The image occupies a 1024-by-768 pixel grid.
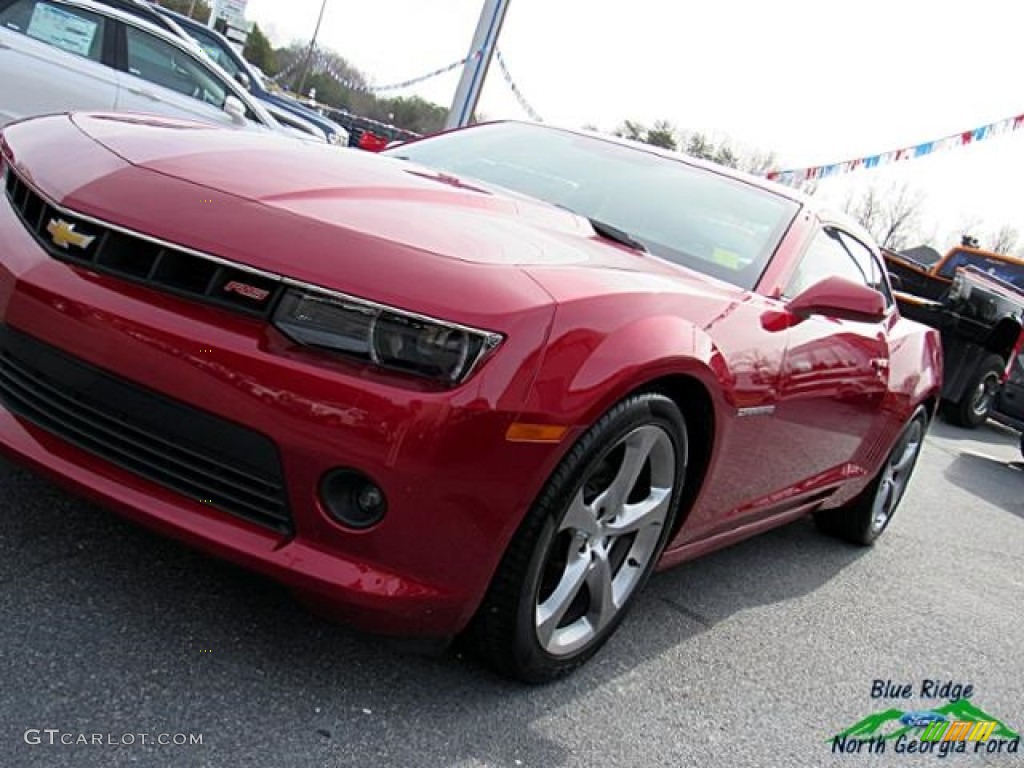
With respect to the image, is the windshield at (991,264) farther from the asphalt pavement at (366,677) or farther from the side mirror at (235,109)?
the asphalt pavement at (366,677)

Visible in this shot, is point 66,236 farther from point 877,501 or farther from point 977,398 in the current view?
point 977,398

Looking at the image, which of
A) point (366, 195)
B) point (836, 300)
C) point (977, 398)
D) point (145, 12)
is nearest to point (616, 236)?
point (836, 300)

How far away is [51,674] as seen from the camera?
1900 mm

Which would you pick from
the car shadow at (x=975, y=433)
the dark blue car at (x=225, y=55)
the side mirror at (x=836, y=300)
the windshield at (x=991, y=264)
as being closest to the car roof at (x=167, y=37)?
the dark blue car at (x=225, y=55)

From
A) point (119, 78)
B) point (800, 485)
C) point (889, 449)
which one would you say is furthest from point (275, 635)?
point (119, 78)

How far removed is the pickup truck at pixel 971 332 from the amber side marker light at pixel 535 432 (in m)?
8.26

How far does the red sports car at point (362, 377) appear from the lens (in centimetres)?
189

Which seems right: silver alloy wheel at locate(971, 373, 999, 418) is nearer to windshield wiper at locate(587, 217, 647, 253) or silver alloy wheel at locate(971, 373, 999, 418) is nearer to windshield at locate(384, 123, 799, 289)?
windshield at locate(384, 123, 799, 289)

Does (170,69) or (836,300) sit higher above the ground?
(836,300)

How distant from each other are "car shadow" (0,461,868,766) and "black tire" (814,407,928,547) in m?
2.10

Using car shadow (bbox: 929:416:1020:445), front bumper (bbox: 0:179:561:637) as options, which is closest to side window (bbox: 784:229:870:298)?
front bumper (bbox: 0:179:561:637)

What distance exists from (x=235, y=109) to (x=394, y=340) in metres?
5.70

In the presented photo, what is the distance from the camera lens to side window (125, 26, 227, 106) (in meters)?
7.14

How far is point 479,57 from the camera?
44.3 ft
